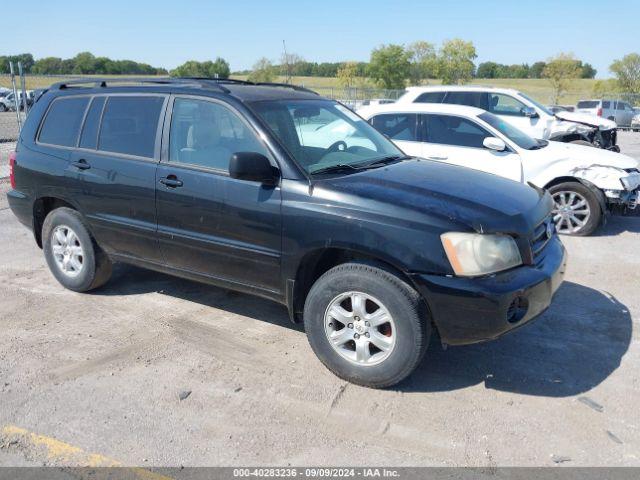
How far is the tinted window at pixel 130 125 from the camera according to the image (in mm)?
4441

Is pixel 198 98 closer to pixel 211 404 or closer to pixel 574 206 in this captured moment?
pixel 211 404

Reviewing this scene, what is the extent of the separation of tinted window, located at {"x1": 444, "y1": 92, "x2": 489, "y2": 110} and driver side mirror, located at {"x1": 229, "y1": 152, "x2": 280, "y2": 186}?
28.9 feet

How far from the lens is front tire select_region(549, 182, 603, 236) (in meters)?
7.25

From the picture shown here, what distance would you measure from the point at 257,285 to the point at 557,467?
218cm

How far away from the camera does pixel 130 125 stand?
459 cm

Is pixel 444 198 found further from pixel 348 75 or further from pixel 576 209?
pixel 348 75

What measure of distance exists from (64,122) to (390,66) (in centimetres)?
6085

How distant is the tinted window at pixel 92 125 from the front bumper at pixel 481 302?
3.11 metres

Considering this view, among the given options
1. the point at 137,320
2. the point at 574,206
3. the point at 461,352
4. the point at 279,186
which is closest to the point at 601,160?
the point at 574,206

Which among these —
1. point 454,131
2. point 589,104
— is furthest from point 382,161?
point 589,104

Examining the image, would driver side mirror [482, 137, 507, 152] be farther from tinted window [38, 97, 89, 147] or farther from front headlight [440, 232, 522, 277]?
tinted window [38, 97, 89, 147]

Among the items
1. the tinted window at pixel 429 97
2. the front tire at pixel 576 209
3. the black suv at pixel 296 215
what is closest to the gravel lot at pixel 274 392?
the black suv at pixel 296 215

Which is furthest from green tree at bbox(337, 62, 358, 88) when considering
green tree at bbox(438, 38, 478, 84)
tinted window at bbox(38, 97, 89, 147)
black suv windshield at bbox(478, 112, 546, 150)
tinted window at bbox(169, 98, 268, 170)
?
tinted window at bbox(169, 98, 268, 170)

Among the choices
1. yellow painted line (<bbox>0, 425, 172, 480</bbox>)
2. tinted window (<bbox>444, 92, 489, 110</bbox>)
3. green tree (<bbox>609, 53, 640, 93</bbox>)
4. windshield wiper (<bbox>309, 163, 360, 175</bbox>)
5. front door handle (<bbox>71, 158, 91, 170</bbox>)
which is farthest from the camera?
green tree (<bbox>609, 53, 640, 93</bbox>)
